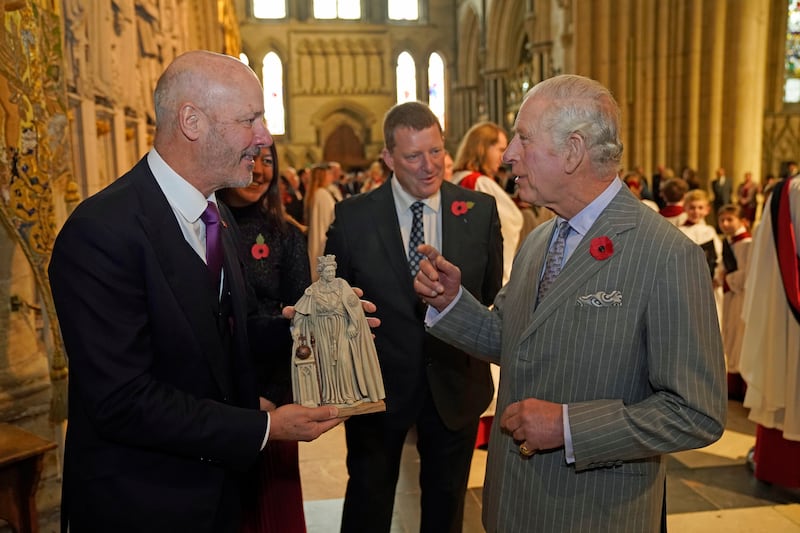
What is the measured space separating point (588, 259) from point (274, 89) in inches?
1221

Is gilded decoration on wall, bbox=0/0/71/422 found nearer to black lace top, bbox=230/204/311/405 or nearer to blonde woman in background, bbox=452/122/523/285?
black lace top, bbox=230/204/311/405

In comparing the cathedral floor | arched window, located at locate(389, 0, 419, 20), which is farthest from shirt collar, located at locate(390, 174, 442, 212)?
arched window, located at locate(389, 0, 419, 20)

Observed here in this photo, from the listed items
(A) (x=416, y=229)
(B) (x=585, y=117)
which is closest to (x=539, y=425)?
(B) (x=585, y=117)

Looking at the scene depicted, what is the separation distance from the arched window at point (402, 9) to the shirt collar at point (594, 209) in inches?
1261

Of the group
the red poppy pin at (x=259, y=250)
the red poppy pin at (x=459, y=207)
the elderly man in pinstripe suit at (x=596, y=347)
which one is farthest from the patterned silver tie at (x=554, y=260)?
the red poppy pin at (x=259, y=250)

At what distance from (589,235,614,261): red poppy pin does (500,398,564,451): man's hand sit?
0.40 m

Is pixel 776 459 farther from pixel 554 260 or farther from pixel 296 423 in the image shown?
pixel 296 423

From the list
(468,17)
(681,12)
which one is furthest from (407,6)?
(681,12)

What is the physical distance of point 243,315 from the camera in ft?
6.45

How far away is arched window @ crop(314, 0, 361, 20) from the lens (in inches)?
1243

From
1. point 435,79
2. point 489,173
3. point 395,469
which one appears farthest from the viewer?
point 435,79

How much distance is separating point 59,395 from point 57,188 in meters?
0.99

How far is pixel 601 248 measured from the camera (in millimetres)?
1840

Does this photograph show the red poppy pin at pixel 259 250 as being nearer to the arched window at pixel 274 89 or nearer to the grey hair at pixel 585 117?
the grey hair at pixel 585 117
